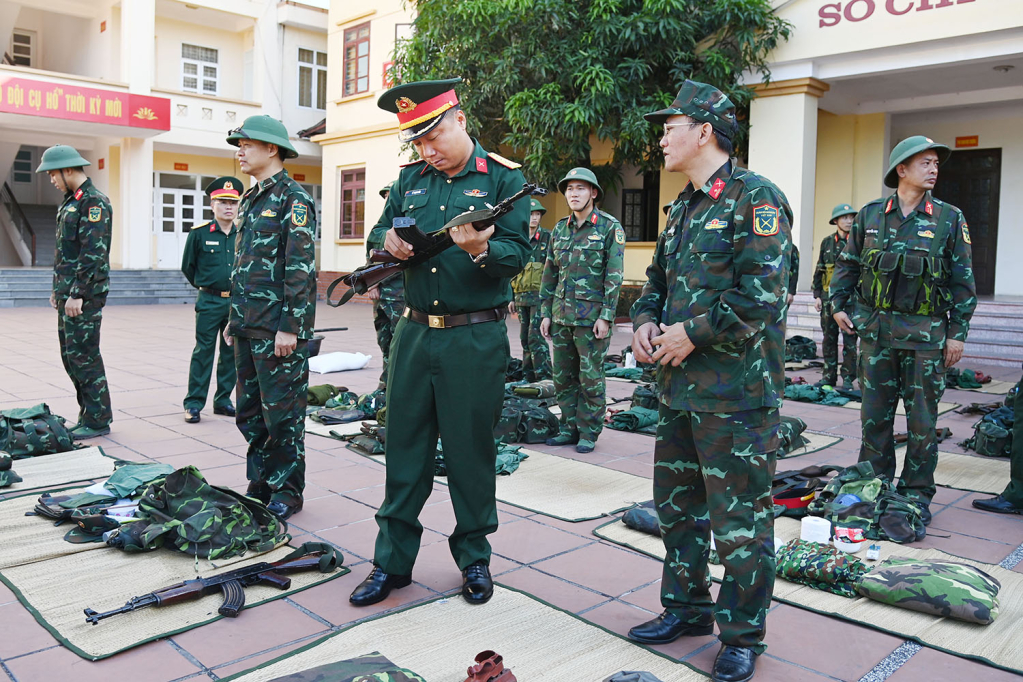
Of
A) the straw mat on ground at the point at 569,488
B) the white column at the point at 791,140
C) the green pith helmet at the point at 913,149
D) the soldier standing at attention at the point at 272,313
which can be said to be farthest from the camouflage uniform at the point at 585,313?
the white column at the point at 791,140

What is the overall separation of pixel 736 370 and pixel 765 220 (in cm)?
54

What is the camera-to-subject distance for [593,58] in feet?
47.1

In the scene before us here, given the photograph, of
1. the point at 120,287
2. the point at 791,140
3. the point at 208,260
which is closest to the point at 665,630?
the point at 208,260

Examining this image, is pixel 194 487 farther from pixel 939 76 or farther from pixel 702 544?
pixel 939 76

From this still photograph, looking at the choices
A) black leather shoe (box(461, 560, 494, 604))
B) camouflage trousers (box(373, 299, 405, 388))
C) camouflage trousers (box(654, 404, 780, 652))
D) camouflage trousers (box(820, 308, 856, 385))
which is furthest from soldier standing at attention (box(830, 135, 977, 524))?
camouflage trousers (box(820, 308, 856, 385))

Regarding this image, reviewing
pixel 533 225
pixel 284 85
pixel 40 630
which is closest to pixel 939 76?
pixel 533 225

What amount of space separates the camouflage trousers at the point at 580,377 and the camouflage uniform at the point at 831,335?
3.65 m

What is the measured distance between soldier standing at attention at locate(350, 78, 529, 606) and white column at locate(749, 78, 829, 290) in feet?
37.6

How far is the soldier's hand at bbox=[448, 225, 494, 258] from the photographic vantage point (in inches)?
127

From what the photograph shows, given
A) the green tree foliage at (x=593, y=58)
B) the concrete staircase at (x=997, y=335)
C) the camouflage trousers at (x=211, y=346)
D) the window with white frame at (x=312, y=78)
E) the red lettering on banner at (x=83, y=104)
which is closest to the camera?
the camouflage trousers at (x=211, y=346)

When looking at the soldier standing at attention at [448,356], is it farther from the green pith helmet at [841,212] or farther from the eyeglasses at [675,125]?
the green pith helmet at [841,212]

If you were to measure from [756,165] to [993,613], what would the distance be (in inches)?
480

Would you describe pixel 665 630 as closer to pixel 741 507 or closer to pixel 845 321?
pixel 741 507

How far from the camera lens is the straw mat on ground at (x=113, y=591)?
3250 mm
